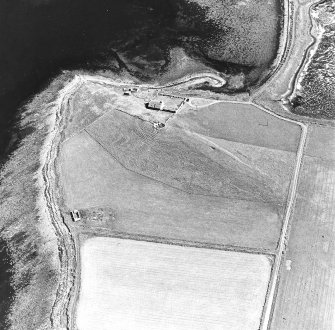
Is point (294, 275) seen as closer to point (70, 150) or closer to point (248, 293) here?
point (248, 293)

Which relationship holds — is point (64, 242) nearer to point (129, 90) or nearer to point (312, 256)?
point (129, 90)

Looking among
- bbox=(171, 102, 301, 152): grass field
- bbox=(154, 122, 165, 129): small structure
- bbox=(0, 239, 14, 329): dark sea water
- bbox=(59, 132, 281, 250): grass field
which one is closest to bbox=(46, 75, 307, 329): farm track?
bbox=(171, 102, 301, 152): grass field

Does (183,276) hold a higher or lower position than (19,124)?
lower

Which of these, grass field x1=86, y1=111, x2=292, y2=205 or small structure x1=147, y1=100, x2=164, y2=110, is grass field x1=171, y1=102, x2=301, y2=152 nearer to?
small structure x1=147, y1=100, x2=164, y2=110

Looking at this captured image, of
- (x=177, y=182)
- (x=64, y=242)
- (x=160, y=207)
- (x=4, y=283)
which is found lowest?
(x=4, y=283)

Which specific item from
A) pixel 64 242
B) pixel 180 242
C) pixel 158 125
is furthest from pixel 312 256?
pixel 64 242

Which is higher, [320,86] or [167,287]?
[320,86]

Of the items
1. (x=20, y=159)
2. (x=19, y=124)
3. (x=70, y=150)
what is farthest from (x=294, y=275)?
(x=19, y=124)
